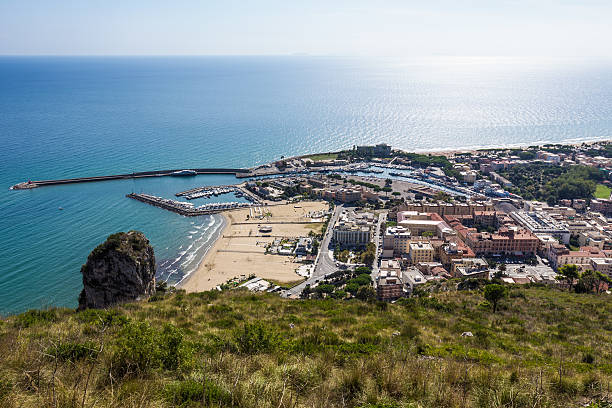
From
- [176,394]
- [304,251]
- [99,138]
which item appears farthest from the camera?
[99,138]

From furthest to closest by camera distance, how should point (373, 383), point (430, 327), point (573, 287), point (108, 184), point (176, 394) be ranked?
point (108, 184), point (573, 287), point (430, 327), point (373, 383), point (176, 394)

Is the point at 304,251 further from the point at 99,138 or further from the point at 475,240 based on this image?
the point at 99,138

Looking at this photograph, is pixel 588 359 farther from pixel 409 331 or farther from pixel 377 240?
pixel 377 240

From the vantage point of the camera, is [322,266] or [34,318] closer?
[34,318]

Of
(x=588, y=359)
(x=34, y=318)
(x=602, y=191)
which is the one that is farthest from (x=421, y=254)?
(x=602, y=191)

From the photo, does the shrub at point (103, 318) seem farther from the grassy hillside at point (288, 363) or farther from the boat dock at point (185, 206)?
the boat dock at point (185, 206)

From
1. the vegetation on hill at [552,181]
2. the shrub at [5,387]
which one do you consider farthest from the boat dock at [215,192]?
the shrub at [5,387]

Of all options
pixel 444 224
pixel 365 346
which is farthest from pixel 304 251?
pixel 365 346

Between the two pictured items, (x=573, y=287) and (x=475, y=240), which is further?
(x=475, y=240)
